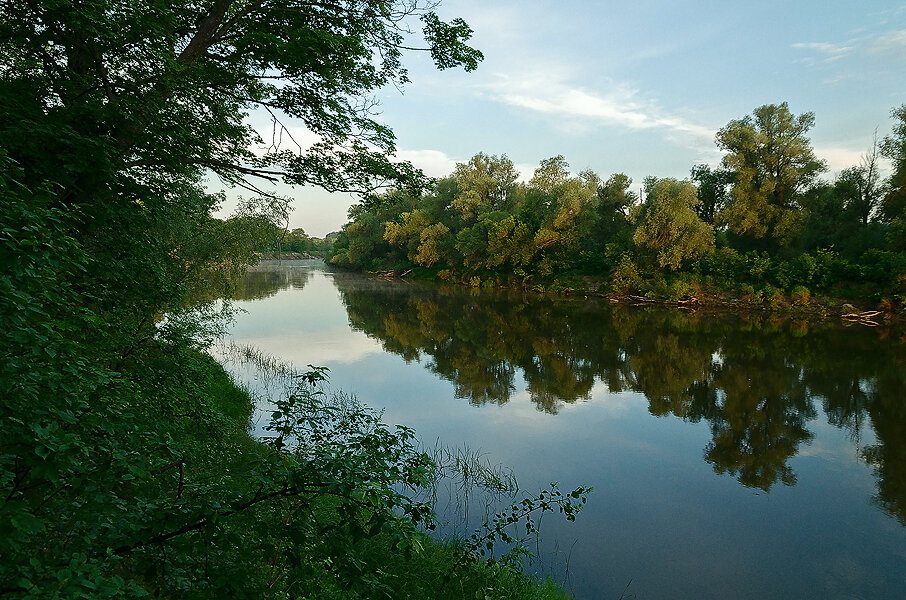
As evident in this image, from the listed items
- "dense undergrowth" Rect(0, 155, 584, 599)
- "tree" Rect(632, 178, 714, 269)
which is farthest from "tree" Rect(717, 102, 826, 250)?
"dense undergrowth" Rect(0, 155, 584, 599)

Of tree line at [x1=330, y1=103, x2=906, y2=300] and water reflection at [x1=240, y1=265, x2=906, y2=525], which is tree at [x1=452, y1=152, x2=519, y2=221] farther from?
water reflection at [x1=240, y1=265, x2=906, y2=525]

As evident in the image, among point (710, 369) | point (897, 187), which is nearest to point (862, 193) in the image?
point (897, 187)

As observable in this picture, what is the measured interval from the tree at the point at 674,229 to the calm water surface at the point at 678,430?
11718 millimetres

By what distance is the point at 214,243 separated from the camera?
17375 millimetres

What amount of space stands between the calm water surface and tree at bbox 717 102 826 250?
15853 mm

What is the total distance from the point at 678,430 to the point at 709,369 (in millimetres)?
8226

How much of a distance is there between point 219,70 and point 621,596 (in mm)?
11280

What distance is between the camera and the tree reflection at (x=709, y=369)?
545 inches

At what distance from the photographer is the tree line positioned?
3822 cm

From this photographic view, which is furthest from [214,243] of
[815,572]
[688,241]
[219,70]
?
[688,241]

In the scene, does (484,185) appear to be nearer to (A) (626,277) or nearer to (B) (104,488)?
(A) (626,277)

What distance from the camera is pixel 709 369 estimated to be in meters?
21.8

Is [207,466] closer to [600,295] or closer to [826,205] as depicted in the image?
[600,295]

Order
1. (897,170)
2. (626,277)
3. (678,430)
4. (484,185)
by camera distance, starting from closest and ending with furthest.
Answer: (678,430) < (897,170) < (626,277) < (484,185)
